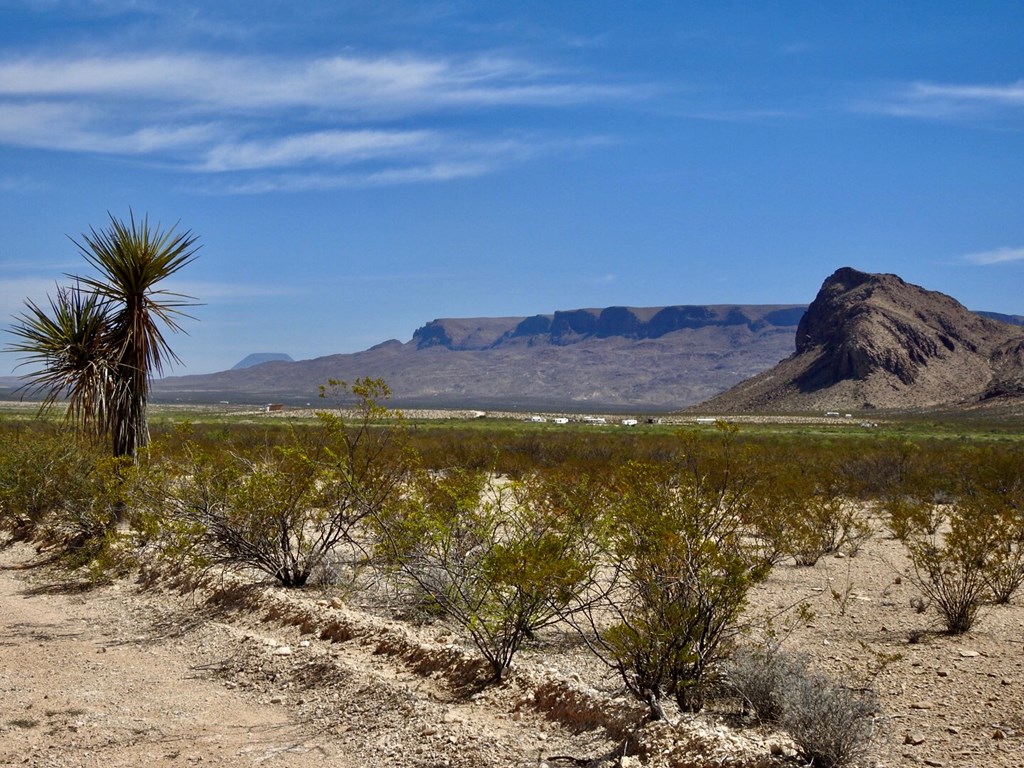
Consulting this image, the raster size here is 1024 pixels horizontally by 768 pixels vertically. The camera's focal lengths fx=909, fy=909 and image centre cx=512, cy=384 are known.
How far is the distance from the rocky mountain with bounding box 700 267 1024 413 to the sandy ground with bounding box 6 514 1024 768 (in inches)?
3799

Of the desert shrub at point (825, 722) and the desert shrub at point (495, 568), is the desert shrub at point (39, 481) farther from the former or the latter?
the desert shrub at point (825, 722)

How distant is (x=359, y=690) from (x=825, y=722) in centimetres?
388

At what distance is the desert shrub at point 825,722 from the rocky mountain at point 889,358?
3921 inches

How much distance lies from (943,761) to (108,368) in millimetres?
12991

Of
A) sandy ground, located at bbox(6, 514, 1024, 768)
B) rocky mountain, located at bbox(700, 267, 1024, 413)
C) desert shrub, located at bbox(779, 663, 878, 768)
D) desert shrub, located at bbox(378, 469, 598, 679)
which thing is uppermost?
rocky mountain, located at bbox(700, 267, 1024, 413)

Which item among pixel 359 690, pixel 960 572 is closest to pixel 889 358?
pixel 960 572

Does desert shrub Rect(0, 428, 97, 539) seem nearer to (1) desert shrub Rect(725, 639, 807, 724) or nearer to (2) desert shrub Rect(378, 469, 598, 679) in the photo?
(2) desert shrub Rect(378, 469, 598, 679)

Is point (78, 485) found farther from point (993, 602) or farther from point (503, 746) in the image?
point (993, 602)

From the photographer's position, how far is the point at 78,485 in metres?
15.4

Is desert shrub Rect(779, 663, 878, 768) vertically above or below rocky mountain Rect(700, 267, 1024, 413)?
below

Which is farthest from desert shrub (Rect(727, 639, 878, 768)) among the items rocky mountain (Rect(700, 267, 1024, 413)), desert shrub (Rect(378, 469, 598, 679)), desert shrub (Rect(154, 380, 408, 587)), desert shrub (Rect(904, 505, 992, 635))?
rocky mountain (Rect(700, 267, 1024, 413))

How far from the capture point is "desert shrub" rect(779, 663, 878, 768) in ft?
19.4

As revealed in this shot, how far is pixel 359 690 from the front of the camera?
25.7 ft

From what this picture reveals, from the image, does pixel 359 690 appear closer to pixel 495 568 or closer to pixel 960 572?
pixel 495 568
